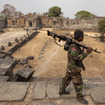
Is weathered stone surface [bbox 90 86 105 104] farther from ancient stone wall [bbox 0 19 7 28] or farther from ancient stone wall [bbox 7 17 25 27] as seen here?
ancient stone wall [bbox 7 17 25 27]

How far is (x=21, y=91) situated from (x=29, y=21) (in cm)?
3939

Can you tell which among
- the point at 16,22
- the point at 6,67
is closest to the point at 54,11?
the point at 16,22

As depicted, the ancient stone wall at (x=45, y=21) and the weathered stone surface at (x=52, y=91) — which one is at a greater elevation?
the ancient stone wall at (x=45, y=21)

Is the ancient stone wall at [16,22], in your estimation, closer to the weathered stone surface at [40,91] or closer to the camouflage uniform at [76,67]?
the weathered stone surface at [40,91]

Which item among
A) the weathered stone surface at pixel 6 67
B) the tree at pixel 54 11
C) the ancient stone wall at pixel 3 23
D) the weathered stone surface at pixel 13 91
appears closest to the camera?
the weathered stone surface at pixel 13 91

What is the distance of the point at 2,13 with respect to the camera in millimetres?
64750

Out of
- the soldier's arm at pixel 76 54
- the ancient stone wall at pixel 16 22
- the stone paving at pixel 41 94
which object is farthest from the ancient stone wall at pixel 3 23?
the soldier's arm at pixel 76 54

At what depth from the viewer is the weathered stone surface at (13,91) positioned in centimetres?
310

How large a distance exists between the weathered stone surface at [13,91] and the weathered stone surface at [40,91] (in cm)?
31

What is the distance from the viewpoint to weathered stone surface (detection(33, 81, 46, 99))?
320 cm

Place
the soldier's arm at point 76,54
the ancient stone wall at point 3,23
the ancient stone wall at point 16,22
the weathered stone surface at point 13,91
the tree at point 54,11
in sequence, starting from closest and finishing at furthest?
the soldier's arm at point 76,54 < the weathered stone surface at point 13,91 < the ancient stone wall at point 3,23 < the ancient stone wall at point 16,22 < the tree at point 54,11

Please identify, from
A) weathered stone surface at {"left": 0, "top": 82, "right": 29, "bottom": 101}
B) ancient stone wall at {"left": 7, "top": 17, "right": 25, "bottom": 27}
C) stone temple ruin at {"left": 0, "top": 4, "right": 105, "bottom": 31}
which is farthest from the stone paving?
ancient stone wall at {"left": 7, "top": 17, "right": 25, "bottom": 27}

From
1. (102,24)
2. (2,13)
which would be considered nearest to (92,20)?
(102,24)

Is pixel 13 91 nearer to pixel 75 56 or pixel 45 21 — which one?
pixel 75 56
